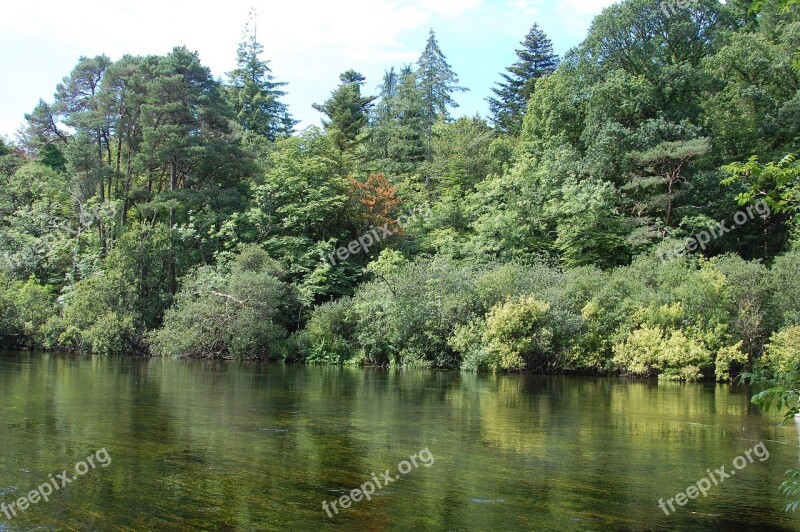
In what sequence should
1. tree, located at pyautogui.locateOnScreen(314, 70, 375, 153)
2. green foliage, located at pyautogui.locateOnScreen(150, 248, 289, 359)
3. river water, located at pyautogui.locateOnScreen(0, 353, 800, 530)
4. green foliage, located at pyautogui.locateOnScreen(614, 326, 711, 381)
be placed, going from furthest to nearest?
tree, located at pyautogui.locateOnScreen(314, 70, 375, 153) < green foliage, located at pyautogui.locateOnScreen(150, 248, 289, 359) < green foliage, located at pyautogui.locateOnScreen(614, 326, 711, 381) < river water, located at pyautogui.locateOnScreen(0, 353, 800, 530)

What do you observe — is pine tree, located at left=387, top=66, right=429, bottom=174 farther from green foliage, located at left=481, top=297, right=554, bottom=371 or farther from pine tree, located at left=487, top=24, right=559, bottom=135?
green foliage, located at left=481, top=297, right=554, bottom=371

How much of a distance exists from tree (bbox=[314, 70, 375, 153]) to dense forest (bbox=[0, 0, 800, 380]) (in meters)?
5.71

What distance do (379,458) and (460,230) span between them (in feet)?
116

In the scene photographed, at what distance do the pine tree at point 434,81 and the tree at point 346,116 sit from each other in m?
9.54

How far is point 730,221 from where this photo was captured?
4131cm

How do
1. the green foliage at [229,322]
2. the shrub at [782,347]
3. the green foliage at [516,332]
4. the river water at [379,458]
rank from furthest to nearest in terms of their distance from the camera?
the green foliage at [229,322], the green foliage at [516,332], the shrub at [782,347], the river water at [379,458]

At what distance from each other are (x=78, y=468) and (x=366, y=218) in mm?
36652

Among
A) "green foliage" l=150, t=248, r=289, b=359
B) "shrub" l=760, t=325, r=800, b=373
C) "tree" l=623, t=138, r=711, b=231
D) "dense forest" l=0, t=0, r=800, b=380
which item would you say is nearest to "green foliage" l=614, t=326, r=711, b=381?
"dense forest" l=0, t=0, r=800, b=380

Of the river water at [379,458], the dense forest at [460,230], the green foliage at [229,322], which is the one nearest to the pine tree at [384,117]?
the dense forest at [460,230]

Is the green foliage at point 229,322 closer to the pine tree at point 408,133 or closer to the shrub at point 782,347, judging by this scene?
the pine tree at point 408,133

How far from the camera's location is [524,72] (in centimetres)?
6588

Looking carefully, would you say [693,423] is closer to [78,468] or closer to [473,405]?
[473,405]

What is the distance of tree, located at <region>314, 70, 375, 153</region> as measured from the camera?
189 ft

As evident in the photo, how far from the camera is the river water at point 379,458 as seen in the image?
8664mm
